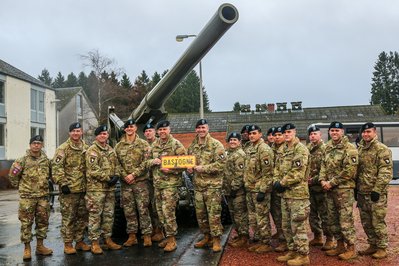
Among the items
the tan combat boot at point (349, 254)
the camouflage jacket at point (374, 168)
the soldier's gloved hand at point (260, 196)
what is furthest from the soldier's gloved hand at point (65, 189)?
the camouflage jacket at point (374, 168)

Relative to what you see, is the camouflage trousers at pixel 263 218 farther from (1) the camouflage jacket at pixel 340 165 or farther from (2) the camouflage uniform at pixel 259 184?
(1) the camouflage jacket at pixel 340 165

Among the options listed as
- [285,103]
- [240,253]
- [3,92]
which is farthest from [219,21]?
[285,103]

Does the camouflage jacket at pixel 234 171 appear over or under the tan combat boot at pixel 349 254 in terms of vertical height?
over

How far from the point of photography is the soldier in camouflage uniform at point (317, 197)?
598 centimetres

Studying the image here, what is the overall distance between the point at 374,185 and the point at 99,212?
3648 millimetres

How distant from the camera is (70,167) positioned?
6.10m

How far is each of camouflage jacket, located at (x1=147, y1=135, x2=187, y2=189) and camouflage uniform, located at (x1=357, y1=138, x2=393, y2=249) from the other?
2431 millimetres

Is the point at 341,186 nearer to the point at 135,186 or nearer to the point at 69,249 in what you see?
the point at 135,186

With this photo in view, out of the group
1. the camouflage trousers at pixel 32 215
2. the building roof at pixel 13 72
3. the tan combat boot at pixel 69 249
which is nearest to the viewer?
the camouflage trousers at pixel 32 215

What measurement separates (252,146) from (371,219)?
1812mm

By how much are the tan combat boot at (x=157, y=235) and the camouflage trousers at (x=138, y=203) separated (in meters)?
0.40

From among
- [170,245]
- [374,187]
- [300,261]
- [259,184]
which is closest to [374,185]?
[374,187]

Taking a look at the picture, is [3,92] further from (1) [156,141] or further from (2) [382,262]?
(2) [382,262]

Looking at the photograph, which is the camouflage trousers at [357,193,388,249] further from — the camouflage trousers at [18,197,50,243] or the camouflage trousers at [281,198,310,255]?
the camouflage trousers at [18,197,50,243]
